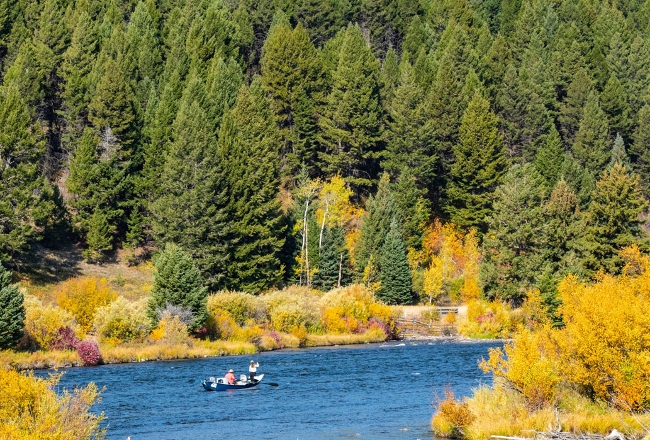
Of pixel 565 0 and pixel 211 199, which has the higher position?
pixel 565 0

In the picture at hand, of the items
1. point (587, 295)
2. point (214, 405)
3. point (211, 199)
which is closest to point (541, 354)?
point (587, 295)

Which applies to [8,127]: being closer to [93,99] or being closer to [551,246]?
[93,99]

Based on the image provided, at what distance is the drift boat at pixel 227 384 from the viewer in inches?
2319

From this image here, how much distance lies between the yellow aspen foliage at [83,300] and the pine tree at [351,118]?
4467 cm

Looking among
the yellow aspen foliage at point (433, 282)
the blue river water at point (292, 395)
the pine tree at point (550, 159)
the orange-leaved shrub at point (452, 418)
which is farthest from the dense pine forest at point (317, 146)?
the orange-leaved shrub at point (452, 418)

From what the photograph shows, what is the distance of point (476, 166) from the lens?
387 feet

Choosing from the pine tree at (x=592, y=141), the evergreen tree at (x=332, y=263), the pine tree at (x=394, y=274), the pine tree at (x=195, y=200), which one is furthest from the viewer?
the pine tree at (x=592, y=141)

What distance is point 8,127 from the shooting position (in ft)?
295

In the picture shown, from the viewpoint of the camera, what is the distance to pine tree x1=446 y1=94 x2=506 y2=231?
117m

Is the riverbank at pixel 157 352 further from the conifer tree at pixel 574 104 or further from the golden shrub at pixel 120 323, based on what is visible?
the conifer tree at pixel 574 104

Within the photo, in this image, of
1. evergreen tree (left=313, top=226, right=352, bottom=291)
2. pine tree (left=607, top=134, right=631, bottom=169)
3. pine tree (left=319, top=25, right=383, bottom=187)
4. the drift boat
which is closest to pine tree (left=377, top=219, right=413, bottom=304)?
evergreen tree (left=313, top=226, right=352, bottom=291)

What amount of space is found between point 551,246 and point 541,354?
190 ft

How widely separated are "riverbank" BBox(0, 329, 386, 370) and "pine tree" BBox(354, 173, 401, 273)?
62.3 feet

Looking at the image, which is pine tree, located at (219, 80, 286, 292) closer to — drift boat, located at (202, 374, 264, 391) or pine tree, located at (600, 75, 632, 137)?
drift boat, located at (202, 374, 264, 391)
